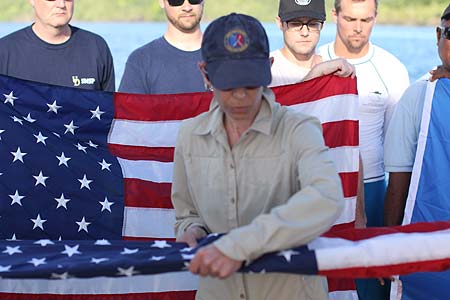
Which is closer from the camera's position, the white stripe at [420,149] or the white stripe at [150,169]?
the white stripe at [420,149]

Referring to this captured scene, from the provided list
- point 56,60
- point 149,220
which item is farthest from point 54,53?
point 149,220

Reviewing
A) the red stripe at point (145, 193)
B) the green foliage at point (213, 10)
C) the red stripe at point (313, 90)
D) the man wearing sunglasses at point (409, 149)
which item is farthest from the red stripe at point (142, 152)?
the green foliage at point (213, 10)

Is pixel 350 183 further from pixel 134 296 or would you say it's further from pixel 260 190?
pixel 260 190

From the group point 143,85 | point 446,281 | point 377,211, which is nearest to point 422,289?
point 446,281

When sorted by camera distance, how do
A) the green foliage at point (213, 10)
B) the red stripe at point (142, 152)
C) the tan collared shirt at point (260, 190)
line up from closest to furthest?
the tan collared shirt at point (260, 190) → the red stripe at point (142, 152) → the green foliage at point (213, 10)

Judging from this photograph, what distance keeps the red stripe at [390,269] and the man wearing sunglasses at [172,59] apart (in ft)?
7.46

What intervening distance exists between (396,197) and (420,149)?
1.08 ft

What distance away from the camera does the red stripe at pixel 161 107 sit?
15.0 ft

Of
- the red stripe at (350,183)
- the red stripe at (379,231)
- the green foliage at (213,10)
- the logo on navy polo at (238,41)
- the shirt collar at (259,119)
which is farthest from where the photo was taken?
the green foliage at (213,10)

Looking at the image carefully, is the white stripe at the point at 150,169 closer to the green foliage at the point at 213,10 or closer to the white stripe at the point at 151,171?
the white stripe at the point at 151,171

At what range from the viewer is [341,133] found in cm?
449

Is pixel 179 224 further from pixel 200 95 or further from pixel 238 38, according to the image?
pixel 200 95

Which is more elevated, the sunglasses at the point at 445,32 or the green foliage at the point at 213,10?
the green foliage at the point at 213,10

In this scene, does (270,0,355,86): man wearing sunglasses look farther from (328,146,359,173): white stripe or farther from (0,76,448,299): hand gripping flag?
(328,146,359,173): white stripe
